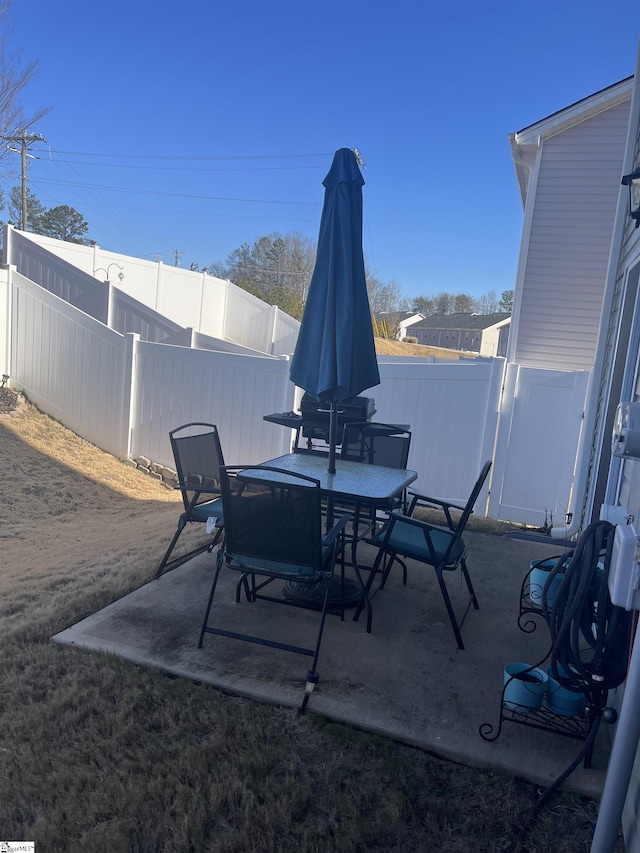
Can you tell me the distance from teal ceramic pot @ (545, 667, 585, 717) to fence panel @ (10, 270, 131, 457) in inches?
267

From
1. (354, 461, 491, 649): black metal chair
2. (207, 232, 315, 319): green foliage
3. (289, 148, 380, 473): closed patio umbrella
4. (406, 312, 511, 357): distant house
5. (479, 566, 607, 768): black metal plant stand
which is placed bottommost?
(479, 566, 607, 768): black metal plant stand

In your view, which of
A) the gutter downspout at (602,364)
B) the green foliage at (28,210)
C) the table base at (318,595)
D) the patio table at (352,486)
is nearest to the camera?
the patio table at (352,486)

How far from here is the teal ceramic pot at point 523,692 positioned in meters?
2.32

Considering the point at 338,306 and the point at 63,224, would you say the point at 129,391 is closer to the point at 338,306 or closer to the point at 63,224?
the point at 338,306

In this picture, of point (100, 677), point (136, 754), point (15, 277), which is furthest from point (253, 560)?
point (15, 277)

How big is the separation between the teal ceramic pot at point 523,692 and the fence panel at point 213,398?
4622 mm

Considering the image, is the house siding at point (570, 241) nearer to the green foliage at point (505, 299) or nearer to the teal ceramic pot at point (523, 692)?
the teal ceramic pot at point (523, 692)

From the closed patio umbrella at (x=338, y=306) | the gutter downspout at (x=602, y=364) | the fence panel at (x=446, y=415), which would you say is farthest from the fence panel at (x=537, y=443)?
the closed patio umbrella at (x=338, y=306)

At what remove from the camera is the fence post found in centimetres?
783

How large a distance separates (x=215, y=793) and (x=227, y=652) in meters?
0.91

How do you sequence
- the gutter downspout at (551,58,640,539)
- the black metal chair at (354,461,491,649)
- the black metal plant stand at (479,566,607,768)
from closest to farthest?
the black metal plant stand at (479,566,607,768)
the black metal chair at (354,461,491,649)
the gutter downspout at (551,58,640,539)

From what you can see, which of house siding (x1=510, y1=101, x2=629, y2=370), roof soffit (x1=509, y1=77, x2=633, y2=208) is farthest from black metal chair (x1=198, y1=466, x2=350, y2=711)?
roof soffit (x1=509, y1=77, x2=633, y2=208)

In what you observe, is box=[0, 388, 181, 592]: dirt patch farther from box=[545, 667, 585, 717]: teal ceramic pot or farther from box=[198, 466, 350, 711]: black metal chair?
box=[545, 667, 585, 717]: teal ceramic pot

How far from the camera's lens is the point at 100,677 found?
8.30ft
